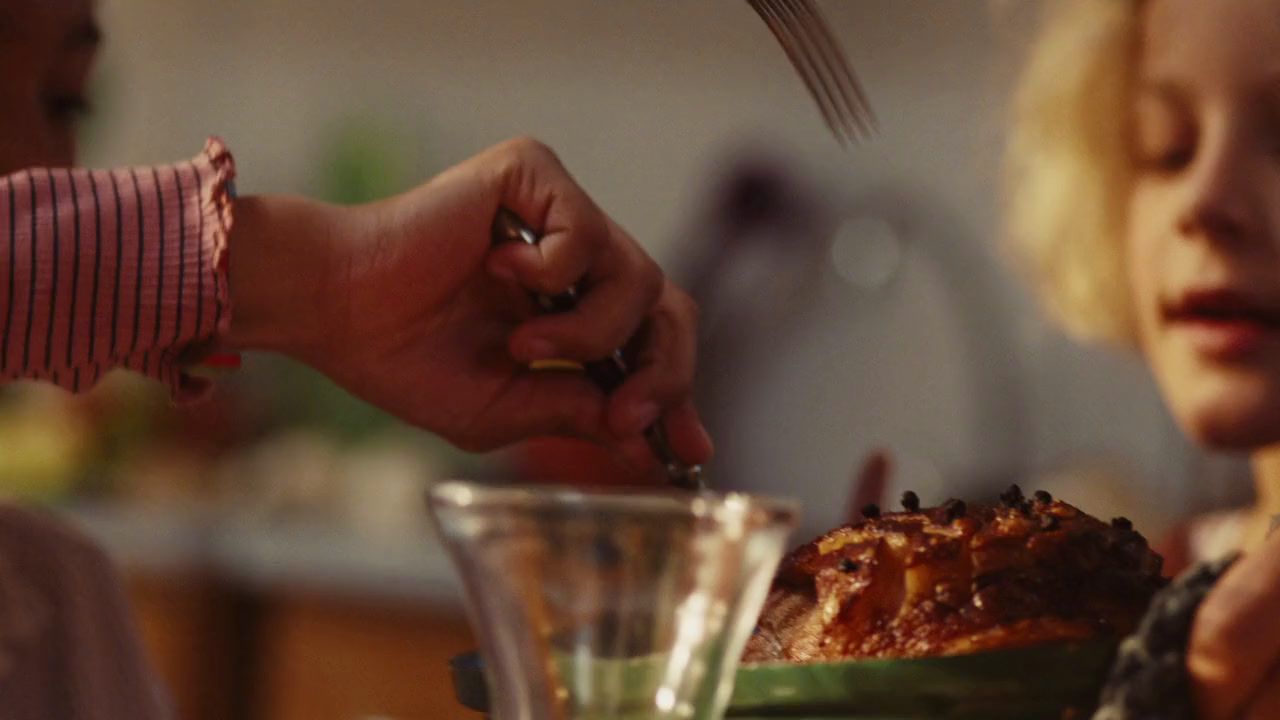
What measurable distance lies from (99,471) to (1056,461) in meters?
1.65

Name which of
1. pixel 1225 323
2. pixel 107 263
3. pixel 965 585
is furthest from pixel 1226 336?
pixel 107 263

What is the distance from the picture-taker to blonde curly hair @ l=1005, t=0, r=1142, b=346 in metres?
1.20

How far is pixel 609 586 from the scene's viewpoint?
1.27 ft

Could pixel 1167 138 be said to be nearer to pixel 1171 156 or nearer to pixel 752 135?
pixel 1171 156

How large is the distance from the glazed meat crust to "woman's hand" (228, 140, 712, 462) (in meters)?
0.22

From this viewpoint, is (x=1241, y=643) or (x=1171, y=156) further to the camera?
(x=1171, y=156)

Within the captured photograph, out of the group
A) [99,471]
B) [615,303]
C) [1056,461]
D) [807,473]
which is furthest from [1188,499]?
[615,303]

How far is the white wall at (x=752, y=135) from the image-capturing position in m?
2.79

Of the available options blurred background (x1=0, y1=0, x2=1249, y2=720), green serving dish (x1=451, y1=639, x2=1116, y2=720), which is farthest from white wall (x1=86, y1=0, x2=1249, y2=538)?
green serving dish (x1=451, y1=639, x2=1116, y2=720)

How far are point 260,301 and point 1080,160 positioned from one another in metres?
0.82

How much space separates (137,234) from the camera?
679 mm

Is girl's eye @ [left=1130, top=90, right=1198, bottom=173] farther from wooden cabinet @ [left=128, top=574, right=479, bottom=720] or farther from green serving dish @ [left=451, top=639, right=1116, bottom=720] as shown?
wooden cabinet @ [left=128, top=574, right=479, bottom=720]

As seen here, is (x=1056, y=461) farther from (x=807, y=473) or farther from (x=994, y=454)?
(x=807, y=473)

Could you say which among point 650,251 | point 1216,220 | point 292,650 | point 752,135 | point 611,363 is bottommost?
point 292,650
